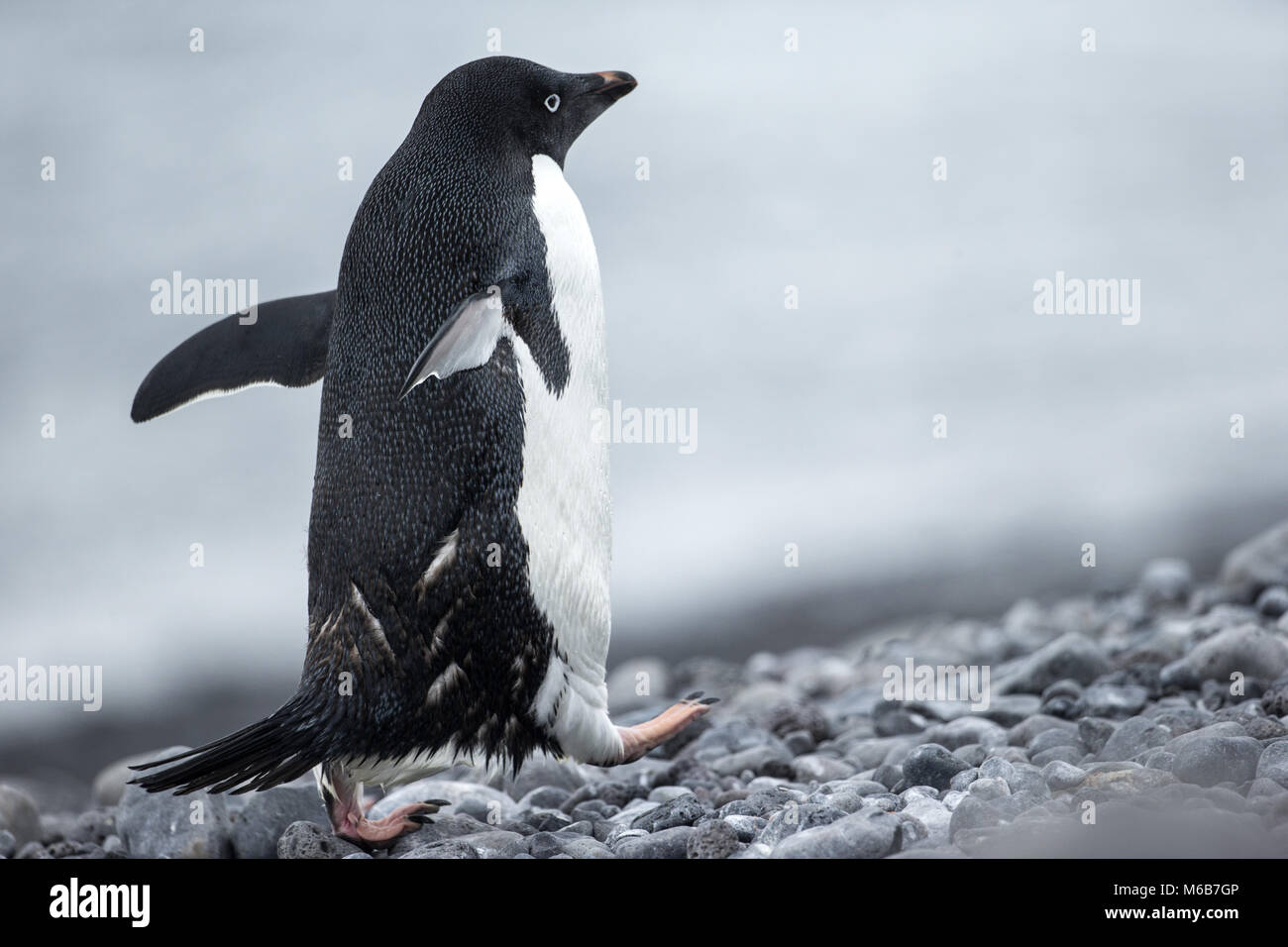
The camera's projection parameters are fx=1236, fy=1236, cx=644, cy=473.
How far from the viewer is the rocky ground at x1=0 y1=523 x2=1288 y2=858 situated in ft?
6.32

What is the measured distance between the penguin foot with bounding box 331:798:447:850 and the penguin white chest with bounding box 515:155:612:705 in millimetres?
329

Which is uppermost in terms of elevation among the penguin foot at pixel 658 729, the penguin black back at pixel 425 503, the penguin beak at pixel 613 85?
the penguin beak at pixel 613 85

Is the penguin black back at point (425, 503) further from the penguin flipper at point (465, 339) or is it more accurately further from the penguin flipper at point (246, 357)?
the penguin flipper at point (246, 357)

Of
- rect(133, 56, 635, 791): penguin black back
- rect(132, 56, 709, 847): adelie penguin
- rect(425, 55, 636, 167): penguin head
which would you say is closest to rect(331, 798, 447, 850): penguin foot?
rect(132, 56, 709, 847): adelie penguin

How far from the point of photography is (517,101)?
2619mm

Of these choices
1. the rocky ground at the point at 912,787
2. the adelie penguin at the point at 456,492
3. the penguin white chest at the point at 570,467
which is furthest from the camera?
the penguin white chest at the point at 570,467

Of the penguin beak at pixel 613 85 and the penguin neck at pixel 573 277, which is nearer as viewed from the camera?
the penguin neck at pixel 573 277

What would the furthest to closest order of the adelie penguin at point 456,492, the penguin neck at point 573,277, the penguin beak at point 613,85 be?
the penguin beak at point 613,85 < the penguin neck at point 573,277 < the adelie penguin at point 456,492

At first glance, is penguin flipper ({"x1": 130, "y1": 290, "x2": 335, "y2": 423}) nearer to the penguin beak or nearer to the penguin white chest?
the penguin white chest

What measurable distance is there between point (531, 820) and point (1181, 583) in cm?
349

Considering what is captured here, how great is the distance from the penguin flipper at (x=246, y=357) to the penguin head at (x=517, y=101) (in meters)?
0.57

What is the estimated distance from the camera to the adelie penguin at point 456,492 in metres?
2.31

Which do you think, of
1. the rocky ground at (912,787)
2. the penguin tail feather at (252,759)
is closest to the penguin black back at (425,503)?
the penguin tail feather at (252,759)

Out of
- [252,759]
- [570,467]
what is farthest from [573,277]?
[252,759]
